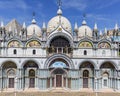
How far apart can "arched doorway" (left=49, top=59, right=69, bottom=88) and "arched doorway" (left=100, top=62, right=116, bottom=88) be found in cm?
672

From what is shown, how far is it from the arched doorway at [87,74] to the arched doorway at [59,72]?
302cm

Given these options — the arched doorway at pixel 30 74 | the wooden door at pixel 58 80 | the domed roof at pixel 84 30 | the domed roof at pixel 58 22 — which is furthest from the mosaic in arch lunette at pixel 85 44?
the arched doorway at pixel 30 74

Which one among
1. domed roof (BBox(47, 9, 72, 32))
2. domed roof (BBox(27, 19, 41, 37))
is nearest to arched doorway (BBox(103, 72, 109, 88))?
domed roof (BBox(47, 9, 72, 32))

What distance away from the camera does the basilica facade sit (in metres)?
42.5

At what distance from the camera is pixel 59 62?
42.9 meters

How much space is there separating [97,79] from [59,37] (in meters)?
10.5

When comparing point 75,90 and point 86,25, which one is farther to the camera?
point 86,25

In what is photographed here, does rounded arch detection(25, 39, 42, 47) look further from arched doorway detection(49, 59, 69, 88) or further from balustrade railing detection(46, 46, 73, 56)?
arched doorway detection(49, 59, 69, 88)

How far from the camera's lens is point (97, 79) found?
139 feet

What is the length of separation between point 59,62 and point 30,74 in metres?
5.83

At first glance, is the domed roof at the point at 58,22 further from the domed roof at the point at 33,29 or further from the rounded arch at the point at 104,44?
Answer: the rounded arch at the point at 104,44

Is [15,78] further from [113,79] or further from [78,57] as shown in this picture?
[113,79]

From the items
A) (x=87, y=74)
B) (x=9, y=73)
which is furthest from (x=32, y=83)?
(x=87, y=74)

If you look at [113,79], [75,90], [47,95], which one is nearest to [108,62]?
[113,79]
